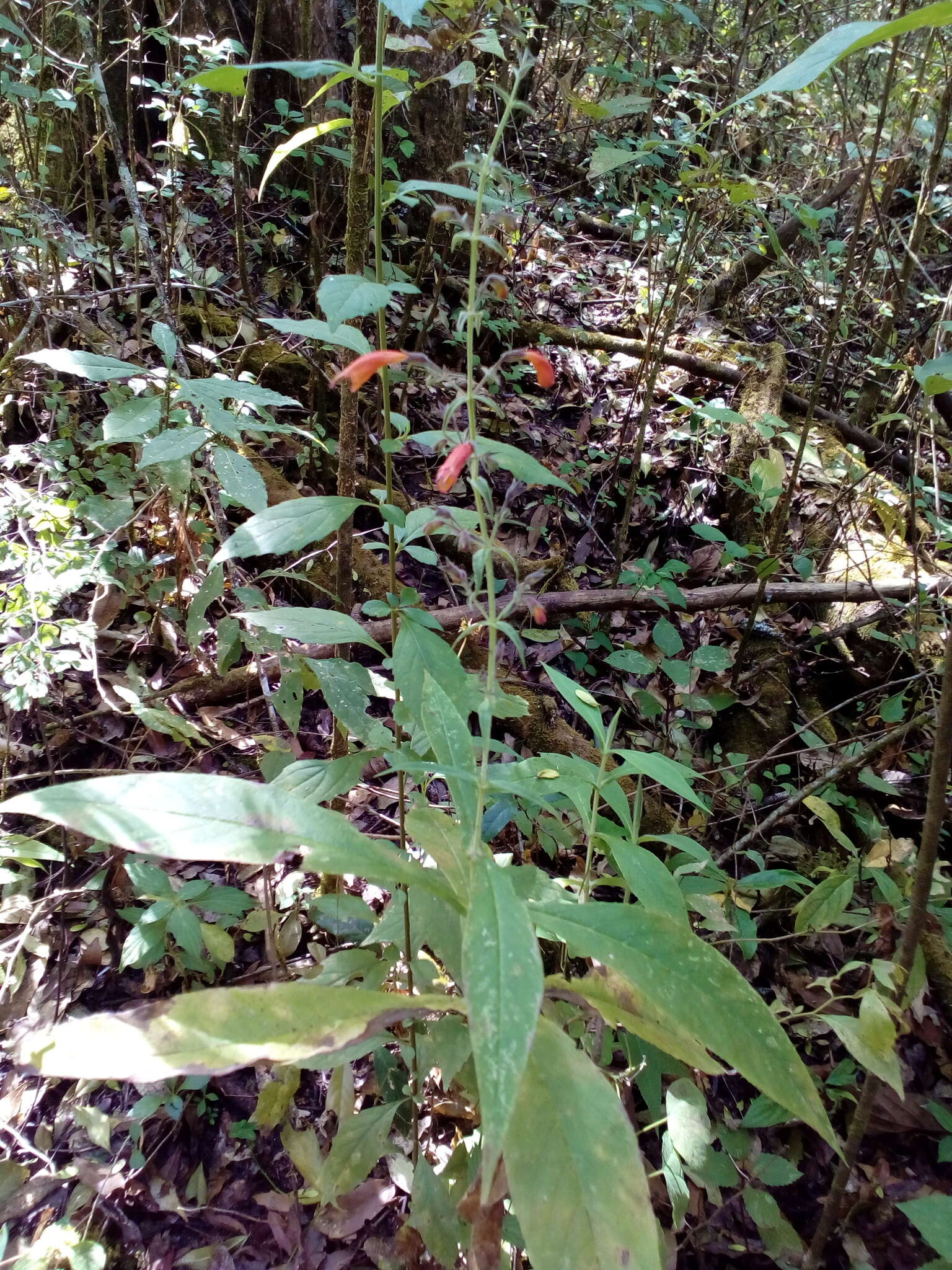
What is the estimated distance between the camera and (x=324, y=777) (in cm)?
132

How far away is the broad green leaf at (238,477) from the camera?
5.50 feet

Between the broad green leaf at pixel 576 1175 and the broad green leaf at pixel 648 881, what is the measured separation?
1.30 ft

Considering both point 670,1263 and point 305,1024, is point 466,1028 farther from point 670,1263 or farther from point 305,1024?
point 670,1263

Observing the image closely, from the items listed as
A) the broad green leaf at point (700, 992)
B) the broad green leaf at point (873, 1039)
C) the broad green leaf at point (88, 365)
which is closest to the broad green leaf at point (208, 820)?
the broad green leaf at point (700, 992)

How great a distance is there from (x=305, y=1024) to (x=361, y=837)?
0.22m

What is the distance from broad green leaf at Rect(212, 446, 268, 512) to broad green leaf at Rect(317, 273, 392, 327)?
72cm

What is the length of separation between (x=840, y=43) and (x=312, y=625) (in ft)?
3.39

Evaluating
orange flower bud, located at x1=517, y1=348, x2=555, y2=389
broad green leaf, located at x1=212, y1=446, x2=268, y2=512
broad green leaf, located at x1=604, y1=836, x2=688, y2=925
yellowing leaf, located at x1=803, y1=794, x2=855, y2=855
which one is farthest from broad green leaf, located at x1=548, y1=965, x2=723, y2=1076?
yellowing leaf, located at x1=803, y1=794, x2=855, y2=855

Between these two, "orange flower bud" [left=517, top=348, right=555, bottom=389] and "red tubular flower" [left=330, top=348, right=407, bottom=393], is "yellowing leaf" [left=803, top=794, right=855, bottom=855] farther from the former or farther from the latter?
"red tubular flower" [left=330, top=348, right=407, bottom=393]

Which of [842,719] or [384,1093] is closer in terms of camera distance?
[384,1093]

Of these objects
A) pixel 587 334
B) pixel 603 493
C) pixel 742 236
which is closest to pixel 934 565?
pixel 603 493

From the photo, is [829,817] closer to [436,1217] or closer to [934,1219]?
[934,1219]

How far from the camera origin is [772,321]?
16.9ft

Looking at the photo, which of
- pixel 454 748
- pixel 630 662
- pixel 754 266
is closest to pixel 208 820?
pixel 454 748
